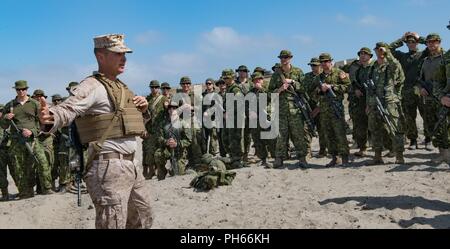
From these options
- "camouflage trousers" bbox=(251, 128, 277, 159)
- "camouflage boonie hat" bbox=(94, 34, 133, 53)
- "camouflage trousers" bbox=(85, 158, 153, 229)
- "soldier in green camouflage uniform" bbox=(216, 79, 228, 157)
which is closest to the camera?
"camouflage trousers" bbox=(85, 158, 153, 229)

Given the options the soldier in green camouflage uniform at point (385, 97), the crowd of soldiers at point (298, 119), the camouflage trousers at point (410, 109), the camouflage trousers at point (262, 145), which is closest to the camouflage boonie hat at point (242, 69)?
the crowd of soldiers at point (298, 119)

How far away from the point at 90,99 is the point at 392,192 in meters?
5.08

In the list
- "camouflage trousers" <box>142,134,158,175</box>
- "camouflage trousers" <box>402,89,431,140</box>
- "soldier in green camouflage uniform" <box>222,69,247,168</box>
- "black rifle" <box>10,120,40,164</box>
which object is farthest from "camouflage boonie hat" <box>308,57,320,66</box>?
"black rifle" <box>10,120,40,164</box>

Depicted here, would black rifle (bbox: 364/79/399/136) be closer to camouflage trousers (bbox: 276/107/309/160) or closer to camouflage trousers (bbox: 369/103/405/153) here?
camouflage trousers (bbox: 369/103/405/153)

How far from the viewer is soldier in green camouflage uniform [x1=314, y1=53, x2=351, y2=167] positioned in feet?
32.5

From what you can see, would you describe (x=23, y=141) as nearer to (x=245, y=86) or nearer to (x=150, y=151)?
(x=150, y=151)

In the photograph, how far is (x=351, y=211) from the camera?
6438 mm

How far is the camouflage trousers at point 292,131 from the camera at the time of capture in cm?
1007

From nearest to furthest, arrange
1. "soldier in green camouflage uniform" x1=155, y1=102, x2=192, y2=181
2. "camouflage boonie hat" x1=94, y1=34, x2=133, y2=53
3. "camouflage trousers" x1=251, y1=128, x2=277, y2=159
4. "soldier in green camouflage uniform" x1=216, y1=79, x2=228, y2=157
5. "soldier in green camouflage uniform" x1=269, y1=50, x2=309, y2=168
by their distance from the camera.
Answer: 1. "camouflage boonie hat" x1=94, y1=34, x2=133, y2=53
2. "soldier in green camouflage uniform" x1=269, y1=50, x2=309, y2=168
3. "soldier in green camouflage uniform" x1=155, y1=102, x2=192, y2=181
4. "camouflage trousers" x1=251, y1=128, x2=277, y2=159
5. "soldier in green camouflage uniform" x1=216, y1=79, x2=228, y2=157

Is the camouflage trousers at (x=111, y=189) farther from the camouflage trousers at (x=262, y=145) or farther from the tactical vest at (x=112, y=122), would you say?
the camouflage trousers at (x=262, y=145)

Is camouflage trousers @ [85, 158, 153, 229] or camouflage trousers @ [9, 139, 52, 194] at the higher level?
camouflage trousers @ [85, 158, 153, 229]

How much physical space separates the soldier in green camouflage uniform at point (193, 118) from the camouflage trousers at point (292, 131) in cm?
252

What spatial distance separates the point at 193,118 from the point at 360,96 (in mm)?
4175
